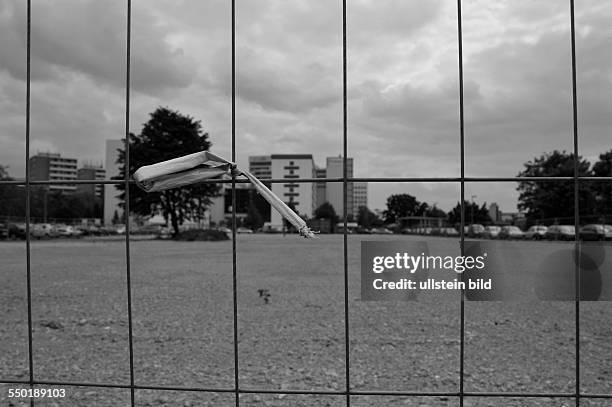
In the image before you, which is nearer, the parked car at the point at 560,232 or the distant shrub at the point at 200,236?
the parked car at the point at 560,232

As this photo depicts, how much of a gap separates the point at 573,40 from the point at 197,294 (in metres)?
10.3

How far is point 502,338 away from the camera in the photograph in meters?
7.38

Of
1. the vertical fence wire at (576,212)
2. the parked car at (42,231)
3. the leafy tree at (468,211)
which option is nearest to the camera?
the vertical fence wire at (576,212)

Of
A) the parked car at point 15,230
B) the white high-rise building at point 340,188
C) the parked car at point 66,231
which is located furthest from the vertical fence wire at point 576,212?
the parked car at point 66,231

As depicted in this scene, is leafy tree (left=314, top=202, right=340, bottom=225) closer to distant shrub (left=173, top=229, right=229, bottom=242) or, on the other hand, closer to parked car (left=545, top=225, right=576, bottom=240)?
parked car (left=545, top=225, right=576, bottom=240)

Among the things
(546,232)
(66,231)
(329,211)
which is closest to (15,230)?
(66,231)

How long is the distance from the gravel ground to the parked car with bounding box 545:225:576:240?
873 inches

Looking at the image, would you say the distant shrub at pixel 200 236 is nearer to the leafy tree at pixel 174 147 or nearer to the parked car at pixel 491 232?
the leafy tree at pixel 174 147

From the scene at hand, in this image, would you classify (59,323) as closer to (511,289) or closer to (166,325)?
(166,325)

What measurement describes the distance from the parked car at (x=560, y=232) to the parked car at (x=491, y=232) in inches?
119

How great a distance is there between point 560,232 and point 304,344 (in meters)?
28.7

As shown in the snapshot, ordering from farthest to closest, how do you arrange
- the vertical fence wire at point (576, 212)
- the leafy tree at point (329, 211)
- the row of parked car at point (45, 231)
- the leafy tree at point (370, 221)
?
the row of parked car at point (45, 231) < the leafy tree at point (329, 211) < the leafy tree at point (370, 221) < the vertical fence wire at point (576, 212)

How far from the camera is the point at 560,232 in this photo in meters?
31.3

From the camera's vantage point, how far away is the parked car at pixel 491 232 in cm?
3169
